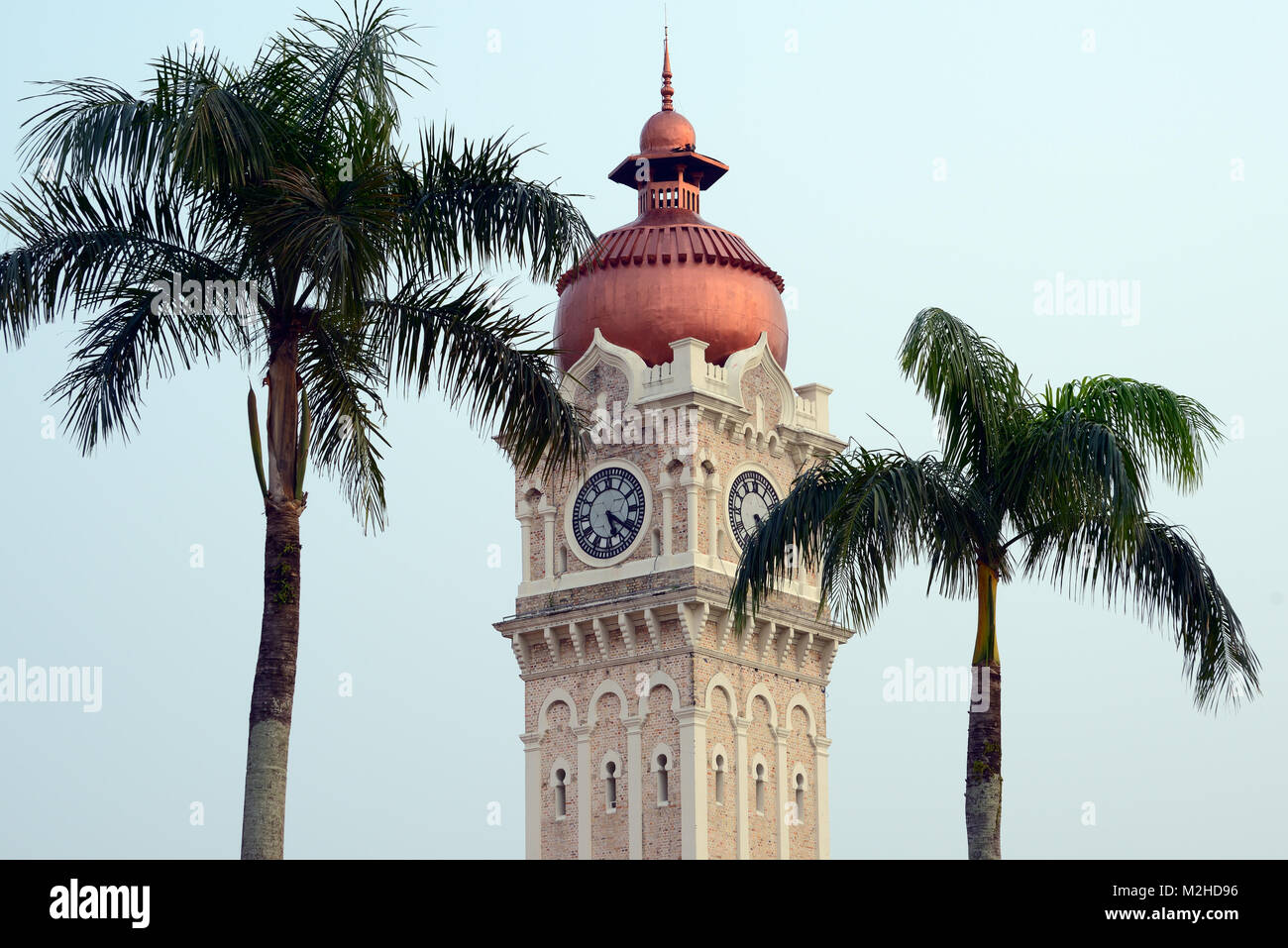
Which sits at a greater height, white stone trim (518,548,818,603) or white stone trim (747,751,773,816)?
white stone trim (518,548,818,603)

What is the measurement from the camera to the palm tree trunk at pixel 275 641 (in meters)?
28.1

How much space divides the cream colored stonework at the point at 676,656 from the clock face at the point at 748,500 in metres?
0.31

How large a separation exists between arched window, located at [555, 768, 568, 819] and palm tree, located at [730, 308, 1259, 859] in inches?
1406

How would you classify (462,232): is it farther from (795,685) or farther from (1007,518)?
(795,685)

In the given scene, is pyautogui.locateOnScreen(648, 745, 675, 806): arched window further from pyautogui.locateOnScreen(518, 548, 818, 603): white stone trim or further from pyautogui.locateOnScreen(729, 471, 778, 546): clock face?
pyautogui.locateOnScreen(729, 471, 778, 546): clock face

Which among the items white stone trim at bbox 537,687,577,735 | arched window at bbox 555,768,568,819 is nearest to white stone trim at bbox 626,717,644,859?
white stone trim at bbox 537,687,577,735

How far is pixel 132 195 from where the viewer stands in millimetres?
30609

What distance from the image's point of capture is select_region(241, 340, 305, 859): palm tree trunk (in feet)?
92.1

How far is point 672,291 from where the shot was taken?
70938 mm

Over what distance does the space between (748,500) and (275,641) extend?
42307mm

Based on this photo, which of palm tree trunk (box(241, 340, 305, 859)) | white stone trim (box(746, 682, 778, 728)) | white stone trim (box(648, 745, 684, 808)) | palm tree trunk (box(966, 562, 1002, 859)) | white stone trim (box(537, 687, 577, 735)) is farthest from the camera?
white stone trim (box(537, 687, 577, 735))

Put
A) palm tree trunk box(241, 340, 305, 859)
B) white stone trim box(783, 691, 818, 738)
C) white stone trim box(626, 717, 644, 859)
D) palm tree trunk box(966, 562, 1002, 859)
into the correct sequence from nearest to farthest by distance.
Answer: palm tree trunk box(241, 340, 305, 859) → palm tree trunk box(966, 562, 1002, 859) → white stone trim box(626, 717, 644, 859) → white stone trim box(783, 691, 818, 738)
